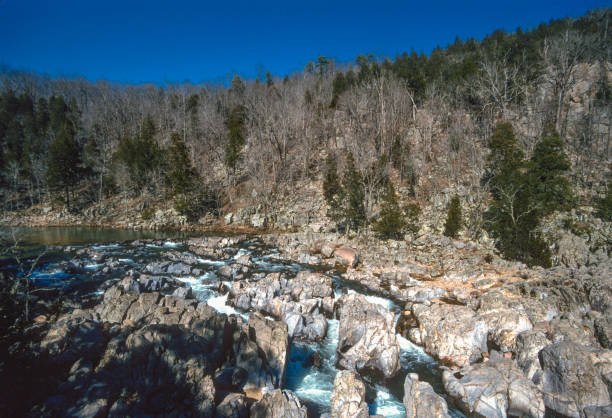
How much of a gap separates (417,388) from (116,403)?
7.46 metres

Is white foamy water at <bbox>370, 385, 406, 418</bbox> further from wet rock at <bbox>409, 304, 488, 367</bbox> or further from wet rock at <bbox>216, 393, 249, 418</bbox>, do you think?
wet rock at <bbox>216, 393, 249, 418</bbox>

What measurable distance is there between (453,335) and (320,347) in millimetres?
4995

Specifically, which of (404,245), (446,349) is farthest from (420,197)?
(446,349)

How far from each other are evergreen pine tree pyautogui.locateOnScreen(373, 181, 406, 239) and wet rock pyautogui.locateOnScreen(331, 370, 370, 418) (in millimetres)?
20135

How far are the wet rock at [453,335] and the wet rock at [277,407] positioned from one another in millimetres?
6213

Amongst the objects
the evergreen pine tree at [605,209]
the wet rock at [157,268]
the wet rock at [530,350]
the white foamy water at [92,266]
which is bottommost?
the wet rock at [530,350]

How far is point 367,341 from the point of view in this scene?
10.8 m

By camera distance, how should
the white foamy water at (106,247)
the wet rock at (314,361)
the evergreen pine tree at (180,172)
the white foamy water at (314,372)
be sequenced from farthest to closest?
1. the evergreen pine tree at (180,172)
2. the white foamy water at (106,247)
3. the wet rock at (314,361)
4. the white foamy water at (314,372)

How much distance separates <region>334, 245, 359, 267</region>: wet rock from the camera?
866 inches

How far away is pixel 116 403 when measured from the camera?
21.9ft

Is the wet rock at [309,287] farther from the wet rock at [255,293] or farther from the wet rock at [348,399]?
the wet rock at [348,399]

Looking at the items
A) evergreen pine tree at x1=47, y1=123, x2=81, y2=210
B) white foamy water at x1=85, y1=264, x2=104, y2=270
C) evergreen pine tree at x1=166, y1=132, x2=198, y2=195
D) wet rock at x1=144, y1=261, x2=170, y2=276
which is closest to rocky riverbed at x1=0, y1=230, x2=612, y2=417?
white foamy water at x1=85, y1=264, x2=104, y2=270

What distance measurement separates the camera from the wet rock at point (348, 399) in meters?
7.57

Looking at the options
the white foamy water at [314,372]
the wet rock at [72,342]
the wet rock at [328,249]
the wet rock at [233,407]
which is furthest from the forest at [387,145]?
the wet rock at [72,342]
